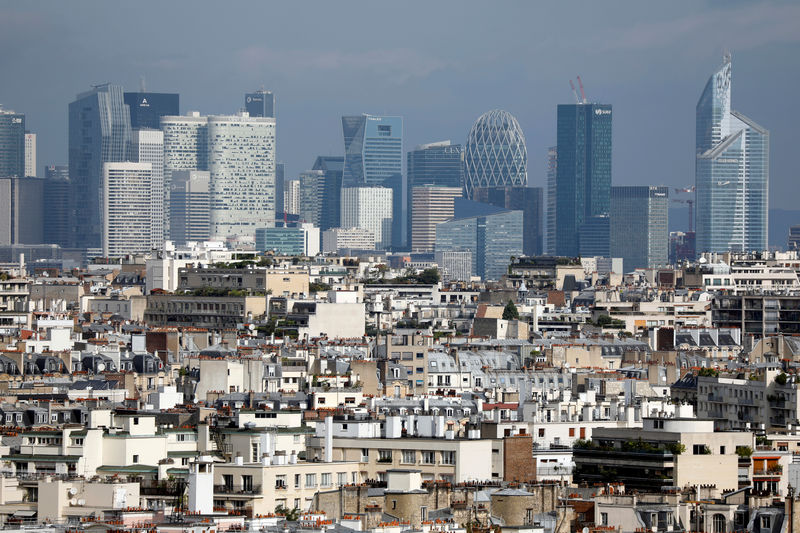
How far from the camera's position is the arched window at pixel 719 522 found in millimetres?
52812

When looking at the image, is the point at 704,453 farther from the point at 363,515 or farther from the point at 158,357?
the point at 158,357

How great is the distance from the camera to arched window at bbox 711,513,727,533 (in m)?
52.8

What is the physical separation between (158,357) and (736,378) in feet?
89.5

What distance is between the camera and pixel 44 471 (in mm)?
60125

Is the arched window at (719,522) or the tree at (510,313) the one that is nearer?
the arched window at (719,522)

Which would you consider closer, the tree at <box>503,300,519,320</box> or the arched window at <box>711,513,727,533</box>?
the arched window at <box>711,513,727,533</box>

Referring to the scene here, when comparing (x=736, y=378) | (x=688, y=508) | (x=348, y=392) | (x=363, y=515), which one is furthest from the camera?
(x=736, y=378)

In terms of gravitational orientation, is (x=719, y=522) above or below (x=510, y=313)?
below

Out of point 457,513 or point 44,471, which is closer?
point 457,513

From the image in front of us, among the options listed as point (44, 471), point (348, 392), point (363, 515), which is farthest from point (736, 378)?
point (363, 515)

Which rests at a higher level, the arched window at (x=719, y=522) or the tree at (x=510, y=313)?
the tree at (x=510, y=313)

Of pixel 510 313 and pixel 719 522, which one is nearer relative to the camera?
pixel 719 522

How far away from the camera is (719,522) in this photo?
53031 mm

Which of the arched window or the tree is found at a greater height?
the tree
